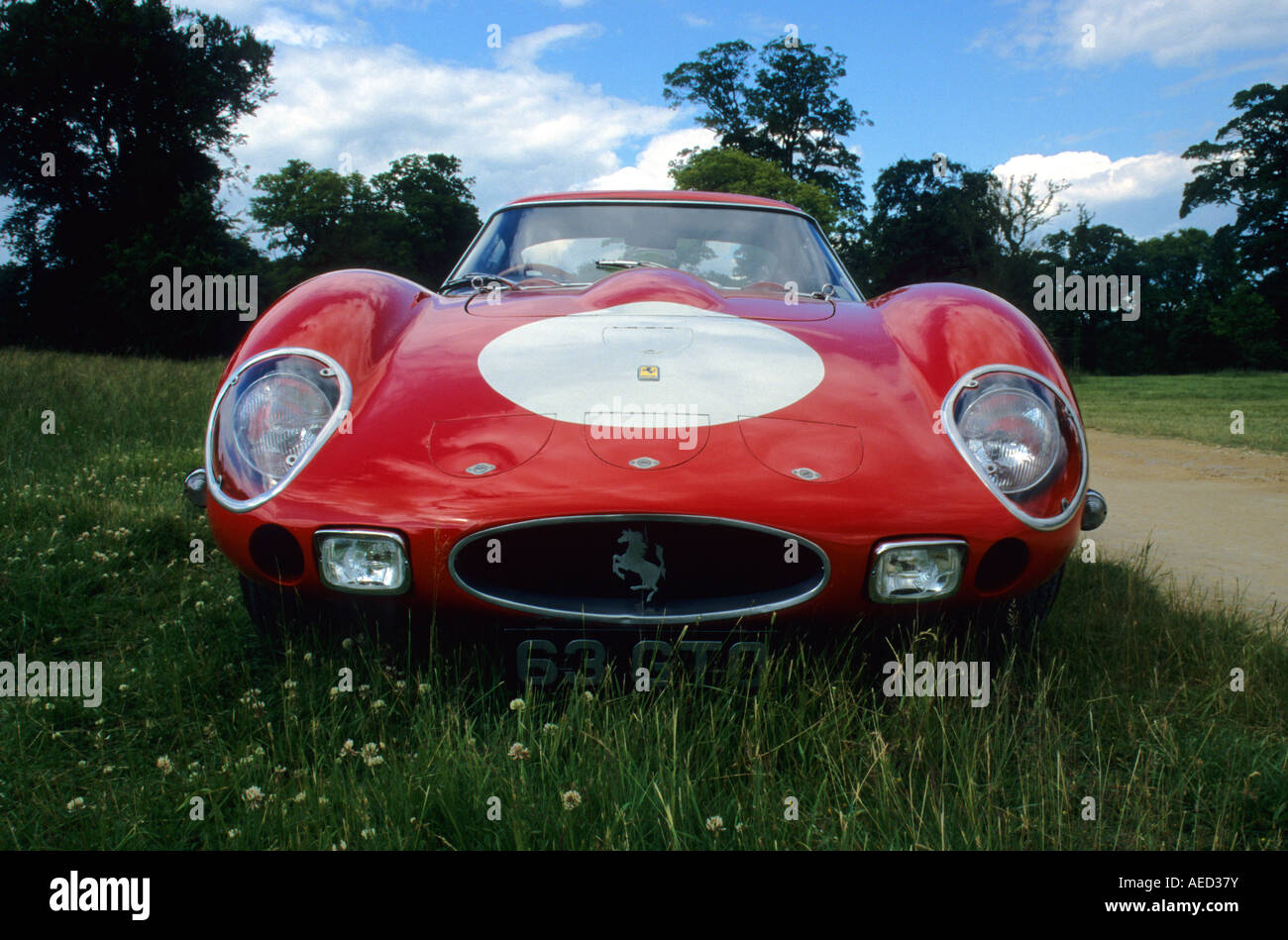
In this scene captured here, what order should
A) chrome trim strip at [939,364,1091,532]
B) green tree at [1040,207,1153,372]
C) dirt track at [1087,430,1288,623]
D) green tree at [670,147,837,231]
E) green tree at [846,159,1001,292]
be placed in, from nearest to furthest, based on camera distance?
chrome trim strip at [939,364,1091,532] < dirt track at [1087,430,1288,623] < green tree at [670,147,837,231] < green tree at [846,159,1001,292] < green tree at [1040,207,1153,372]

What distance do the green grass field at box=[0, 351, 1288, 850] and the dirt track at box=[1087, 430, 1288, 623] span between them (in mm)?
1277

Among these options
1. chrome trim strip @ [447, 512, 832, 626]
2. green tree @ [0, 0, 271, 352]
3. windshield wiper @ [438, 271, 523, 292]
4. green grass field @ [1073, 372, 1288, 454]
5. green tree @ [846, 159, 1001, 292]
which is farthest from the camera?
green tree @ [846, 159, 1001, 292]

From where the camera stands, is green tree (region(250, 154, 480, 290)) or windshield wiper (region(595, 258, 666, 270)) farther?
green tree (region(250, 154, 480, 290))

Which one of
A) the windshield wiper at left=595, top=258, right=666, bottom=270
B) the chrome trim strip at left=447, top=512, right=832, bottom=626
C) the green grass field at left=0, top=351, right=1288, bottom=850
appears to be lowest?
the green grass field at left=0, top=351, right=1288, bottom=850

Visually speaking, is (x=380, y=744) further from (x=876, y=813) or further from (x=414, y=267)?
(x=414, y=267)

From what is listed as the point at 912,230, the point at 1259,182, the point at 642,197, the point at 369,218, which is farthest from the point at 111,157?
the point at 1259,182

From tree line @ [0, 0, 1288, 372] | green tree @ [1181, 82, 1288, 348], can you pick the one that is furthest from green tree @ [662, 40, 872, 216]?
green tree @ [1181, 82, 1288, 348]

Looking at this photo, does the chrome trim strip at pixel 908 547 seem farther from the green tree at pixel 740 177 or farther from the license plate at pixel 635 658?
the green tree at pixel 740 177

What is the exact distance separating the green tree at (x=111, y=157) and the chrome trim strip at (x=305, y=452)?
74.9ft

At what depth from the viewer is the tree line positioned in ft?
75.8

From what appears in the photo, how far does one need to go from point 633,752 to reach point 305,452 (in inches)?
34.4

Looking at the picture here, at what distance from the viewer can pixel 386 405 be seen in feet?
5.85

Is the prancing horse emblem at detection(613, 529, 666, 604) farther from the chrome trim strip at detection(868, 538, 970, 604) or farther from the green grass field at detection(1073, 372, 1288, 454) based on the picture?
the green grass field at detection(1073, 372, 1288, 454)

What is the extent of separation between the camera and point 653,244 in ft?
9.87
